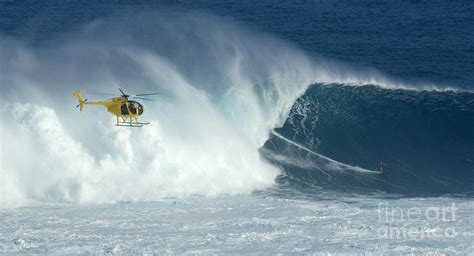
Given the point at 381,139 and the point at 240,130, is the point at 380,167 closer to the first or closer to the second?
the point at 381,139

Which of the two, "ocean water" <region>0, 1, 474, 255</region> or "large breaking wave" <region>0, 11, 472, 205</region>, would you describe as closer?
"ocean water" <region>0, 1, 474, 255</region>

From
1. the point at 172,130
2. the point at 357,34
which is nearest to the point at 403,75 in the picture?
the point at 357,34

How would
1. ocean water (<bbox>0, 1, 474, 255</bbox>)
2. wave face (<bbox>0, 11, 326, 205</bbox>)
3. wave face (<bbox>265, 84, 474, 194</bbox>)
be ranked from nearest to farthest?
ocean water (<bbox>0, 1, 474, 255</bbox>) < wave face (<bbox>0, 11, 326, 205</bbox>) < wave face (<bbox>265, 84, 474, 194</bbox>)

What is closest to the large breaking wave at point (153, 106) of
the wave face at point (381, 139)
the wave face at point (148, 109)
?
the wave face at point (148, 109)

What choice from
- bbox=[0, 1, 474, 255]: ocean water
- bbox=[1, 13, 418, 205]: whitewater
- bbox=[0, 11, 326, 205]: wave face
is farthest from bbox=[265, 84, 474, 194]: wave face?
bbox=[0, 11, 326, 205]: wave face

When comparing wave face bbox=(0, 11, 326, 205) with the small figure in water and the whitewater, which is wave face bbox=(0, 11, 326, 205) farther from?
the small figure in water

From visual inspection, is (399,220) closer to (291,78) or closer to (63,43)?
(291,78)
